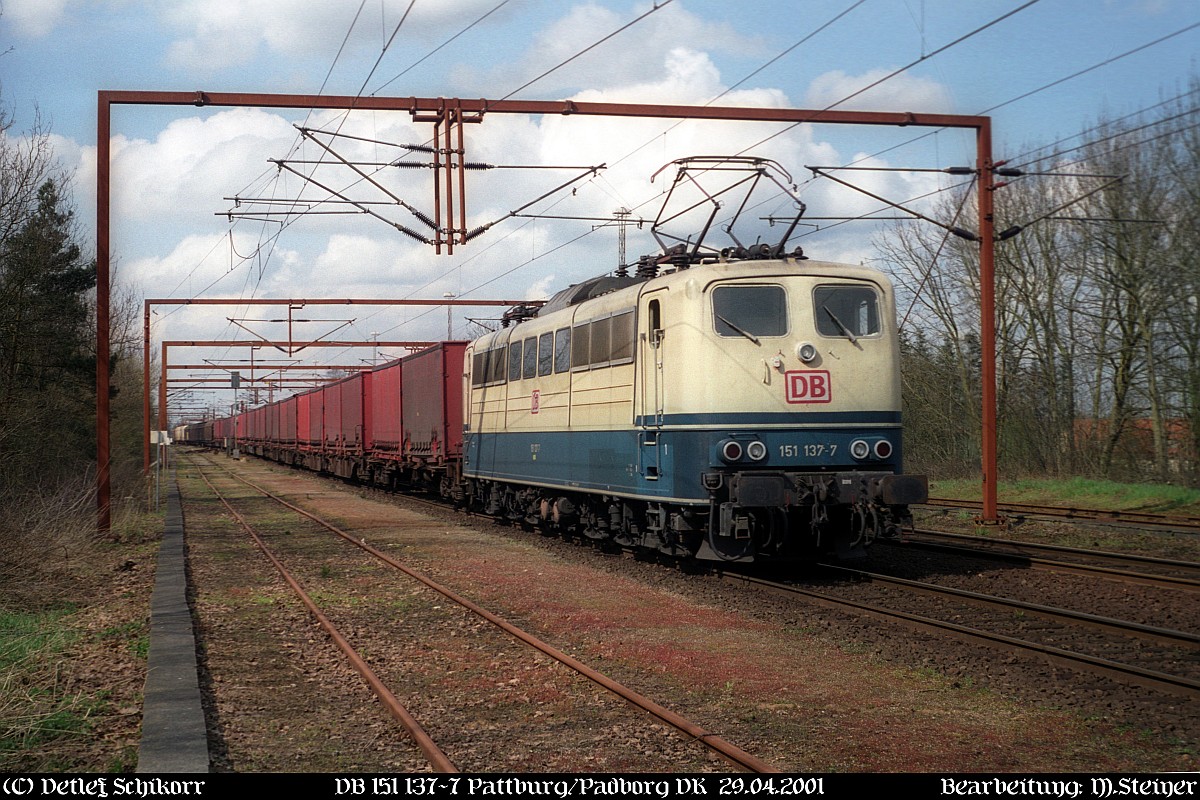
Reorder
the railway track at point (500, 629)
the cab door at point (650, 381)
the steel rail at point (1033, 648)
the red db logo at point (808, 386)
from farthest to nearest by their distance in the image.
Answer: the cab door at point (650, 381) < the red db logo at point (808, 386) < the steel rail at point (1033, 648) < the railway track at point (500, 629)

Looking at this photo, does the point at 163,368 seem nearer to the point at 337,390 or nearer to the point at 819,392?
the point at 337,390

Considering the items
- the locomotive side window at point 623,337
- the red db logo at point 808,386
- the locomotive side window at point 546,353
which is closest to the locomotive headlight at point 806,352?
the red db logo at point 808,386

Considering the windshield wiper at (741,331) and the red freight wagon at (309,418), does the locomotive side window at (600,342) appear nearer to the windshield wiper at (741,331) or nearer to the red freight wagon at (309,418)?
the windshield wiper at (741,331)

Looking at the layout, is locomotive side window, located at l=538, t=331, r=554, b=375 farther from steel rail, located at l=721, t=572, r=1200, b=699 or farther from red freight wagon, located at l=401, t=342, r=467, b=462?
red freight wagon, located at l=401, t=342, r=467, b=462

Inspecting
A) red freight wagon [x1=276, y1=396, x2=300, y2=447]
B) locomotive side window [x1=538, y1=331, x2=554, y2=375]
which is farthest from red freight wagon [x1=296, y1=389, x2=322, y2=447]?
locomotive side window [x1=538, y1=331, x2=554, y2=375]

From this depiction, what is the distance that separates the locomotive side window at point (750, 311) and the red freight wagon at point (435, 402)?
12.1m

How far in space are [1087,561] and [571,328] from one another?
7107 millimetres

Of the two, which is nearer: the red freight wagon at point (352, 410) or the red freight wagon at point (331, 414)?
the red freight wagon at point (352, 410)

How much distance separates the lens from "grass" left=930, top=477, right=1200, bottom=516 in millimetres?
20438

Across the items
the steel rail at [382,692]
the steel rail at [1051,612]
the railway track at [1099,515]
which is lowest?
the steel rail at [382,692]

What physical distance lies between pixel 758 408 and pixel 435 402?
44.6 ft

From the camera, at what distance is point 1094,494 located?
22.6 meters

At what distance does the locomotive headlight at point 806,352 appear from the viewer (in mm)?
12062

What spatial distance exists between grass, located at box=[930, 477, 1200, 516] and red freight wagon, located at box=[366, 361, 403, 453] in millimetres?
13518
